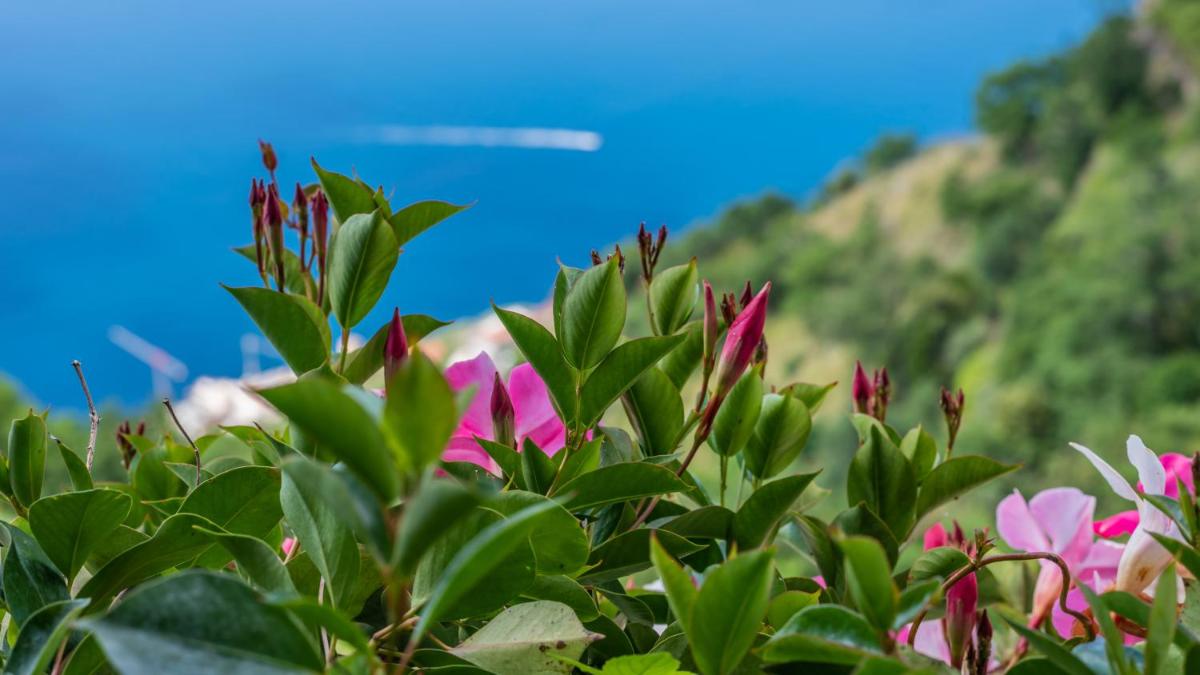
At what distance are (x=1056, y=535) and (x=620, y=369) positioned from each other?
0.22 m

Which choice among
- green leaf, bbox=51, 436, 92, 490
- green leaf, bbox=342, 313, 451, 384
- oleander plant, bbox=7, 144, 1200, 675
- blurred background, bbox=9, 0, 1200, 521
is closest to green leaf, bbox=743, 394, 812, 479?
oleander plant, bbox=7, 144, 1200, 675

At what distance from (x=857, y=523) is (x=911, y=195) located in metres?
22.8

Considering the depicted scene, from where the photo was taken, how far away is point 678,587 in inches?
7.1

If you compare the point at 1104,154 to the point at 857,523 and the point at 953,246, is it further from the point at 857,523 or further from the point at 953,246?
the point at 857,523

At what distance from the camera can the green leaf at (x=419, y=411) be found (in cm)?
13

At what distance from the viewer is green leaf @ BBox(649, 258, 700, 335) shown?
11.7 inches

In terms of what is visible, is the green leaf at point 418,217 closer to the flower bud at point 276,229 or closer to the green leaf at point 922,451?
the flower bud at point 276,229

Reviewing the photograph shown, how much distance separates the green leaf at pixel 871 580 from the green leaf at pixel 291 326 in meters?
0.17

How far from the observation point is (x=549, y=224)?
25188 millimetres

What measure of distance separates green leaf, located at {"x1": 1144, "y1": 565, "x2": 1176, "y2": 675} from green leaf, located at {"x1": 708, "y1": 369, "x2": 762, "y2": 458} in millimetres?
126

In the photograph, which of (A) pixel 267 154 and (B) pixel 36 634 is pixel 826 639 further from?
(A) pixel 267 154

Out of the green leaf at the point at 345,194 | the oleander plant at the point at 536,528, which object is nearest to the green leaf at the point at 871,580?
the oleander plant at the point at 536,528

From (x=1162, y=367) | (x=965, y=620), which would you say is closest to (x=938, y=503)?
(x=965, y=620)

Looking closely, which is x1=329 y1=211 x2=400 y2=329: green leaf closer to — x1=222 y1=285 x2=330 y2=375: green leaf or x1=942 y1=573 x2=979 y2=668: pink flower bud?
x1=222 y1=285 x2=330 y2=375: green leaf
